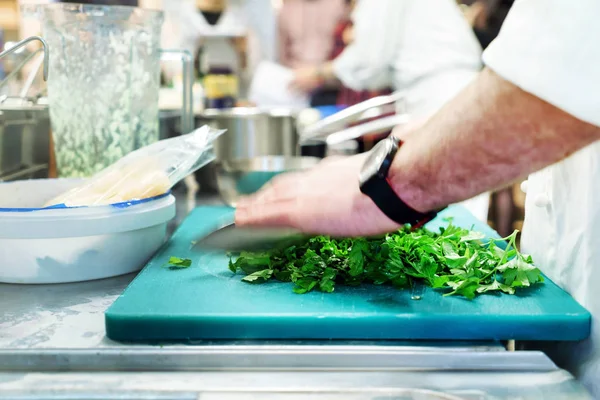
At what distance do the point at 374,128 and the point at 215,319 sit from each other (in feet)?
2.99

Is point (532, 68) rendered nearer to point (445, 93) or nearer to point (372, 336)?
point (372, 336)

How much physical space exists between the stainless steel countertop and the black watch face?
18 cm

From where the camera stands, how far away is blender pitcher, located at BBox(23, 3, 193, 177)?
1120 millimetres

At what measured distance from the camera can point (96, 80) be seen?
3.75ft

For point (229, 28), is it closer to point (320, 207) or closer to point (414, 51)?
point (414, 51)

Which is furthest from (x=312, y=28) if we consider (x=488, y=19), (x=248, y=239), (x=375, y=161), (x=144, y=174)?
(x=375, y=161)

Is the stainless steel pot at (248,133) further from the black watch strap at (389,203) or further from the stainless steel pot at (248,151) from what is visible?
the black watch strap at (389,203)

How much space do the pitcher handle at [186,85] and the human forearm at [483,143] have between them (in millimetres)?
771

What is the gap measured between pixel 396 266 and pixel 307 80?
2204mm

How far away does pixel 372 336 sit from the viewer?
655 millimetres

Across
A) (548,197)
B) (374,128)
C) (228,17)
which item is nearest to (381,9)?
(374,128)

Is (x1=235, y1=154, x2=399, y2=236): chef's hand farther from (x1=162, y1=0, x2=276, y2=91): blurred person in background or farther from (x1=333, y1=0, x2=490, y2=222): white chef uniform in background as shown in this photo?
(x1=162, y1=0, x2=276, y2=91): blurred person in background

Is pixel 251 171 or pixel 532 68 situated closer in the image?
pixel 532 68

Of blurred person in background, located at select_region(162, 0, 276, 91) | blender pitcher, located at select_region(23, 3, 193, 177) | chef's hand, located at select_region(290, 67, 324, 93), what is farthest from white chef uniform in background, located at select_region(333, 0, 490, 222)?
blurred person in background, located at select_region(162, 0, 276, 91)
